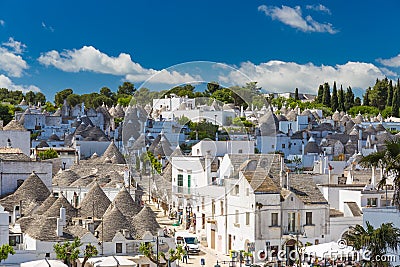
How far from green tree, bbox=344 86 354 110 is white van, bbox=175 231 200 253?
215 feet

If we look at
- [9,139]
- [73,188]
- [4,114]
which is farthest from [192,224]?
[4,114]

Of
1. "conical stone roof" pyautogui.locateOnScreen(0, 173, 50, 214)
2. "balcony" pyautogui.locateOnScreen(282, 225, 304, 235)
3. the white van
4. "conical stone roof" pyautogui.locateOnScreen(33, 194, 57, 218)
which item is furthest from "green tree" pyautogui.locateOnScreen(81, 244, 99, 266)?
"balcony" pyautogui.locateOnScreen(282, 225, 304, 235)

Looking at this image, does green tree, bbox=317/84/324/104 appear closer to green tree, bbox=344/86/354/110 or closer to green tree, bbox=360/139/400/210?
green tree, bbox=344/86/354/110

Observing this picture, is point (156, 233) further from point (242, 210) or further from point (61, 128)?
point (61, 128)

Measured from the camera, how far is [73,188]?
96.0ft

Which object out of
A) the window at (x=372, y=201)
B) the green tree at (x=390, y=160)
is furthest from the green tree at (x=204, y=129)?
the window at (x=372, y=201)

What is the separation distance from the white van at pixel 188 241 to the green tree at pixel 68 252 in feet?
14.4

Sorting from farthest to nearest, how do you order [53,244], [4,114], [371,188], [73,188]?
[4,114] < [73,188] < [371,188] < [53,244]

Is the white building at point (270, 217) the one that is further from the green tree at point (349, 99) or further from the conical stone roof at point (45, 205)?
the green tree at point (349, 99)

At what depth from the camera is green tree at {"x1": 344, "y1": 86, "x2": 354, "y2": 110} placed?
86.6 metres

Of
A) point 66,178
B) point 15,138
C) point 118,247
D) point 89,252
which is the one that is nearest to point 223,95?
point 89,252

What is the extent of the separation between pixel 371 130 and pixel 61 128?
2777cm

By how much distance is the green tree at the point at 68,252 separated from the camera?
18.5 m

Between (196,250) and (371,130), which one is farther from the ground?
(371,130)
